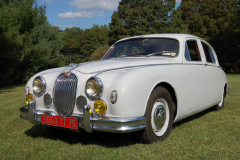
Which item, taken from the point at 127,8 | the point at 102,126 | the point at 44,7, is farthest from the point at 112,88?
the point at 127,8

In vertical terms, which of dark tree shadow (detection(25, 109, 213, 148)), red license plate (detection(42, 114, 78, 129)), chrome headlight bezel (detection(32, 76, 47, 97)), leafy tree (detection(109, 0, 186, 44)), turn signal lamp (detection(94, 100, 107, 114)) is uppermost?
leafy tree (detection(109, 0, 186, 44))

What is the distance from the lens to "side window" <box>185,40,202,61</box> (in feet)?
13.8

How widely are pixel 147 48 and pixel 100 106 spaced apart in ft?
5.81

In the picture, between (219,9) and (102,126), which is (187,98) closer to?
(102,126)

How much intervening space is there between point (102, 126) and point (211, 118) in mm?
2855

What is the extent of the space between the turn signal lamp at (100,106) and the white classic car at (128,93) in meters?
0.01

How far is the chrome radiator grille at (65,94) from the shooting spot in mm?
3025

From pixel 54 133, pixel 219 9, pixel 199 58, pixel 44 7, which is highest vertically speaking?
pixel 219 9

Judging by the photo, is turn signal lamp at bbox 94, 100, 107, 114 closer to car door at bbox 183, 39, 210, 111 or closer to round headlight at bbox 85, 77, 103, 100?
round headlight at bbox 85, 77, 103, 100

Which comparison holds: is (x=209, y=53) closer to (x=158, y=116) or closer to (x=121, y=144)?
(x=158, y=116)

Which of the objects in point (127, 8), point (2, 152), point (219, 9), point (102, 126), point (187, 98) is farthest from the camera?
point (127, 8)

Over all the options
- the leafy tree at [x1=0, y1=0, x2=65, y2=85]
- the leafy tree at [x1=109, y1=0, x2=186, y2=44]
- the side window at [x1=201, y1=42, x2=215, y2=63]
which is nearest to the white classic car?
the side window at [x1=201, y1=42, x2=215, y2=63]

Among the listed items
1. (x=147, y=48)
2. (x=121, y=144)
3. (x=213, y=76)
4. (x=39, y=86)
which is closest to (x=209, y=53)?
(x=213, y=76)

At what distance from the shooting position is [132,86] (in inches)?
109
